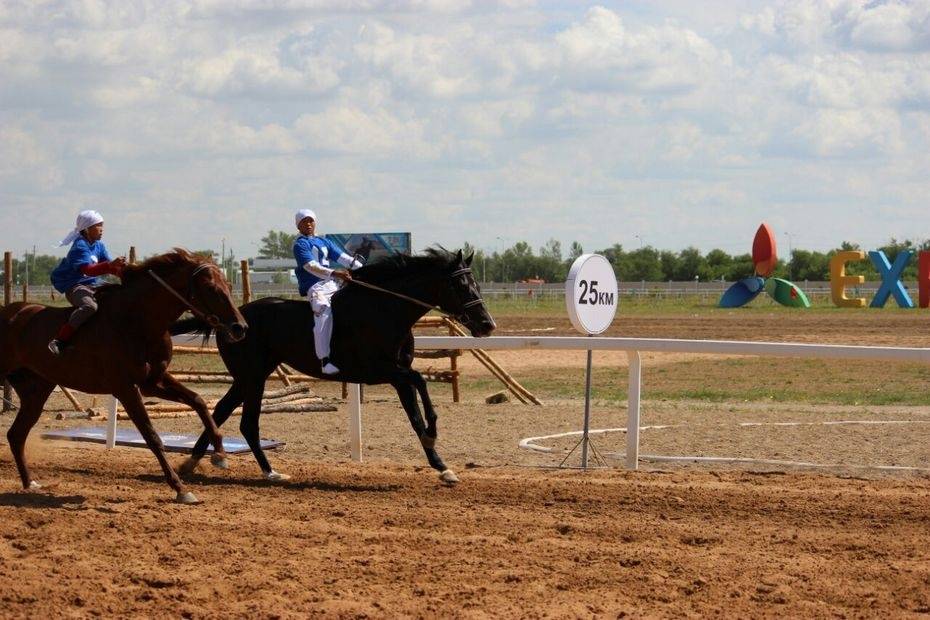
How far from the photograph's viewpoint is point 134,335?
381 inches

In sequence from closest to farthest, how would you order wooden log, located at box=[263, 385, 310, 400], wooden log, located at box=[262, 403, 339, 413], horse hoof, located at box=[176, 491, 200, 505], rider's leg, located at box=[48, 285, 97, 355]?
horse hoof, located at box=[176, 491, 200, 505] → rider's leg, located at box=[48, 285, 97, 355] → wooden log, located at box=[262, 403, 339, 413] → wooden log, located at box=[263, 385, 310, 400]

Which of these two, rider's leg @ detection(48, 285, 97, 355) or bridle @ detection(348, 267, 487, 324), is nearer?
rider's leg @ detection(48, 285, 97, 355)

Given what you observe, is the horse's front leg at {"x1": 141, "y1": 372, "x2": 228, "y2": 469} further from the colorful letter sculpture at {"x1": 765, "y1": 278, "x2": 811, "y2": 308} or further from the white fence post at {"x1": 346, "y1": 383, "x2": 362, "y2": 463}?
the colorful letter sculpture at {"x1": 765, "y1": 278, "x2": 811, "y2": 308}

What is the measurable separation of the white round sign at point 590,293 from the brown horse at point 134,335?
3.23 metres

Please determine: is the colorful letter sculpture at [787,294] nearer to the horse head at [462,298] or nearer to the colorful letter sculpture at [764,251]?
the colorful letter sculpture at [764,251]

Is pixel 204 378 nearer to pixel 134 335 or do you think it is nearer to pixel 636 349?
pixel 134 335

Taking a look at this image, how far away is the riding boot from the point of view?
32.0 ft

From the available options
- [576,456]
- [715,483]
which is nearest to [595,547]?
[715,483]

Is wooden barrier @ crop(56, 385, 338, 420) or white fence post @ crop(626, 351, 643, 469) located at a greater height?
white fence post @ crop(626, 351, 643, 469)

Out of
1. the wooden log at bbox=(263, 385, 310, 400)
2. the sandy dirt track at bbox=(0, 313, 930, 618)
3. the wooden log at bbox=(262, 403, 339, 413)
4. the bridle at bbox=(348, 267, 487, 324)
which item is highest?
the bridle at bbox=(348, 267, 487, 324)

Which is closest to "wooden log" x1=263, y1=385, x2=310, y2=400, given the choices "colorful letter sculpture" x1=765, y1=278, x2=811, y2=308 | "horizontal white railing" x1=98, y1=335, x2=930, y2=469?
"horizontal white railing" x1=98, y1=335, x2=930, y2=469

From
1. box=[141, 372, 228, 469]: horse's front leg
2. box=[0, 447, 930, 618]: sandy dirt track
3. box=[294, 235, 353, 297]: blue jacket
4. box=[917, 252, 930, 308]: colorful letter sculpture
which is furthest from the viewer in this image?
box=[917, 252, 930, 308]: colorful letter sculpture

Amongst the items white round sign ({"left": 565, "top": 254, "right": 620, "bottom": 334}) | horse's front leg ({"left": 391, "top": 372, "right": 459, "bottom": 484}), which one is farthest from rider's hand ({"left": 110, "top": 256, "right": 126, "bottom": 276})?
white round sign ({"left": 565, "top": 254, "right": 620, "bottom": 334})

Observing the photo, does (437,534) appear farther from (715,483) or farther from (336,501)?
(715,483)
